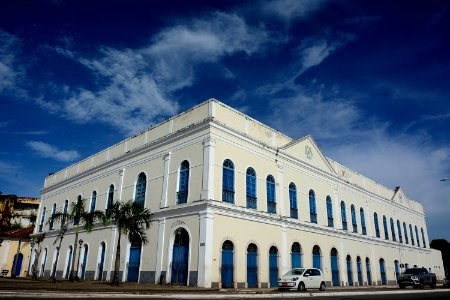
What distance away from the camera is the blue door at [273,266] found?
2173 centimetres

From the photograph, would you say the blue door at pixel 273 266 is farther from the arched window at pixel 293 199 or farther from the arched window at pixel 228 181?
the arched window at pixel 228 181

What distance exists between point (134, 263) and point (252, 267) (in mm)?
7511

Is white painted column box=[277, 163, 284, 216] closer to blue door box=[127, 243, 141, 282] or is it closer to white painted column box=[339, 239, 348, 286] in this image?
white painted column box=[339, 239, 348, 286]

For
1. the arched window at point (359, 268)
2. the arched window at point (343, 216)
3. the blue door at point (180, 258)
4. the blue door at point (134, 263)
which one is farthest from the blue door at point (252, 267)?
the arched window at point (359, 268)

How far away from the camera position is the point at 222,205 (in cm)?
1928

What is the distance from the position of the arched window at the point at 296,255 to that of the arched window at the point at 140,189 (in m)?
10.7

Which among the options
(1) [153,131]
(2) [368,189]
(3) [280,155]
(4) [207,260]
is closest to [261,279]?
(4) [207,260]

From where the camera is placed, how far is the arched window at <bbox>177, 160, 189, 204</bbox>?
20.7 m

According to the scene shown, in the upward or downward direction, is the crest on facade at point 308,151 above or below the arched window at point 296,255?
above

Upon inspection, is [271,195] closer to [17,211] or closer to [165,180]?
[165,180]

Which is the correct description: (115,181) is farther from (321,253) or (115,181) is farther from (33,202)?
(33,202)

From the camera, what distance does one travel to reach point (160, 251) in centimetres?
2053

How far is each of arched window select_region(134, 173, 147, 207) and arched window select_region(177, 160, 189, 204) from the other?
153 inches

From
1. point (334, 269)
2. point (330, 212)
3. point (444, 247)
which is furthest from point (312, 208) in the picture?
point (444, 247)
